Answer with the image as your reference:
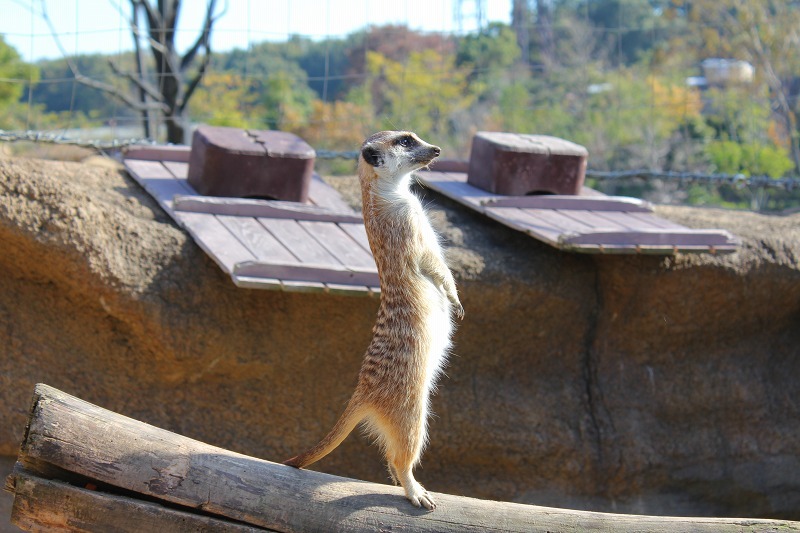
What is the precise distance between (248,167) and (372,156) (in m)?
1.71

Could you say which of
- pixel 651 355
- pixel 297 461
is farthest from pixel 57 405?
pixel 651 355

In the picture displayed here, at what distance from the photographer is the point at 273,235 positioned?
452 cm

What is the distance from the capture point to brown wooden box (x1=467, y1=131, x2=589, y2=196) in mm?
5344

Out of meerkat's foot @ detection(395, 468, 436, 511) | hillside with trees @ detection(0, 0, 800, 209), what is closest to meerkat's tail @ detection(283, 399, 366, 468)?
meerkat's foot @ detection(395, 468, 436, 511)

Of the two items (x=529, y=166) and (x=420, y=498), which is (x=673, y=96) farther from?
(x=420, y=498)

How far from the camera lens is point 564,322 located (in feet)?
16.9

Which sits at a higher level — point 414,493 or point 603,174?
point 603,174

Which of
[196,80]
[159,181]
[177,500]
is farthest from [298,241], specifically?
[196,80]

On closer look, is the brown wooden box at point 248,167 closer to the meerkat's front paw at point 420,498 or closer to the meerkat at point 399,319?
the meerkat at point 399,319

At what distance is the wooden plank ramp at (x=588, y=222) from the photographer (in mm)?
4559

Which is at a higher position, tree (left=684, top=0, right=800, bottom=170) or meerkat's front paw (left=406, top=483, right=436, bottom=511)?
tree (left=684, top=0, right=800, bottom=170)

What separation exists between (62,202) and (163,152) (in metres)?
1.40

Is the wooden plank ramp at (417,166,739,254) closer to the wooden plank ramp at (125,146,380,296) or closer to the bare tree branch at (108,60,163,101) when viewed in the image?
the wooden plank ramp at (125,146,380,296)

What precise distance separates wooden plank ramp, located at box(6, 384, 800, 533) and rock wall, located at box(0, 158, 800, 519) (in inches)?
51.1
